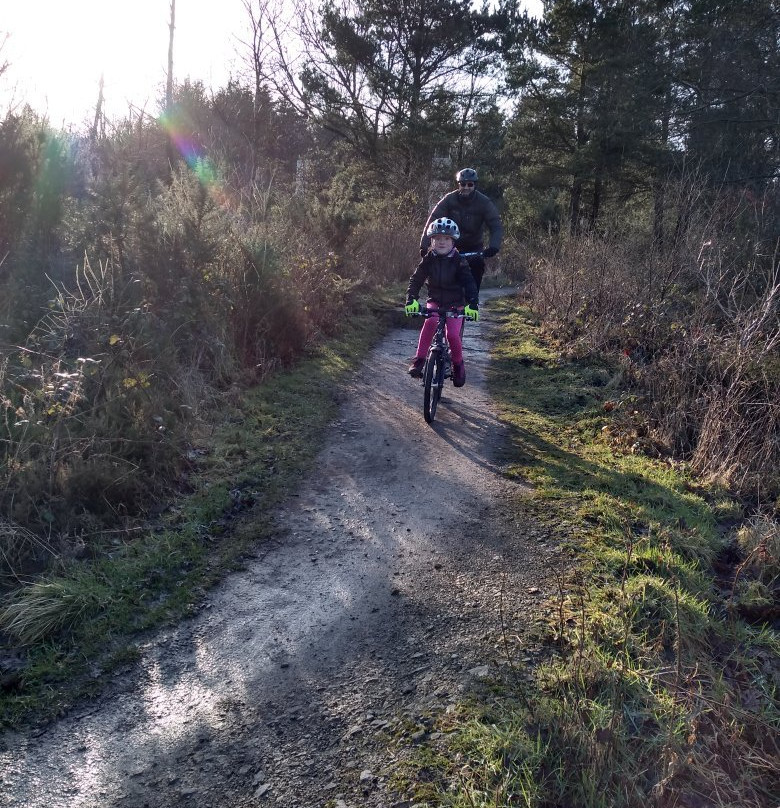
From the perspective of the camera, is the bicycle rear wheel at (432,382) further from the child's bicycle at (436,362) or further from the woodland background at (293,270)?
the woodland background at (293,270)

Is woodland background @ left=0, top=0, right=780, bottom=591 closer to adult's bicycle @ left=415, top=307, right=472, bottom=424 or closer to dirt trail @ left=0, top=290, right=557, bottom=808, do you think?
dirt trail @ left=0, top=290, right=557, bottom=808

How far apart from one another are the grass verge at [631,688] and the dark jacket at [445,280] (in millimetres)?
2652

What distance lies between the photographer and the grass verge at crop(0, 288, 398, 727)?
323cm

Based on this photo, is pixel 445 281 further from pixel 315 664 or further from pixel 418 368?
pixel 315 664

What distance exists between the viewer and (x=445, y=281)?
682 centimetres

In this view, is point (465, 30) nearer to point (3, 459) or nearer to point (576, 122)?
point (576, 122)

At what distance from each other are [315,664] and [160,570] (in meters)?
1.31

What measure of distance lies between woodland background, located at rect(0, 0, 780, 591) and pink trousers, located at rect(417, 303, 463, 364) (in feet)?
6.14

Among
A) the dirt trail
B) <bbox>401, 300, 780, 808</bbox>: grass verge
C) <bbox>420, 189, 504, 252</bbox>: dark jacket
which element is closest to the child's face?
<bbox>420, 189, 504, 252</bbox>: dark jacket

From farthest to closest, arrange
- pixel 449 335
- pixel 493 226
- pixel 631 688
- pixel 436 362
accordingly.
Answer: pixel 493 226, pixel 449 335, pixel 436 362, pixel 631 688

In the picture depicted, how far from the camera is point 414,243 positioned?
1798 centimetres

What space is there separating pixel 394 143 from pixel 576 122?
6.64m

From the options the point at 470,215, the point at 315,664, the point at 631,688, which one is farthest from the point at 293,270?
the point at 631,688

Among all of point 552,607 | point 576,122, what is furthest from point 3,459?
point 576,122
